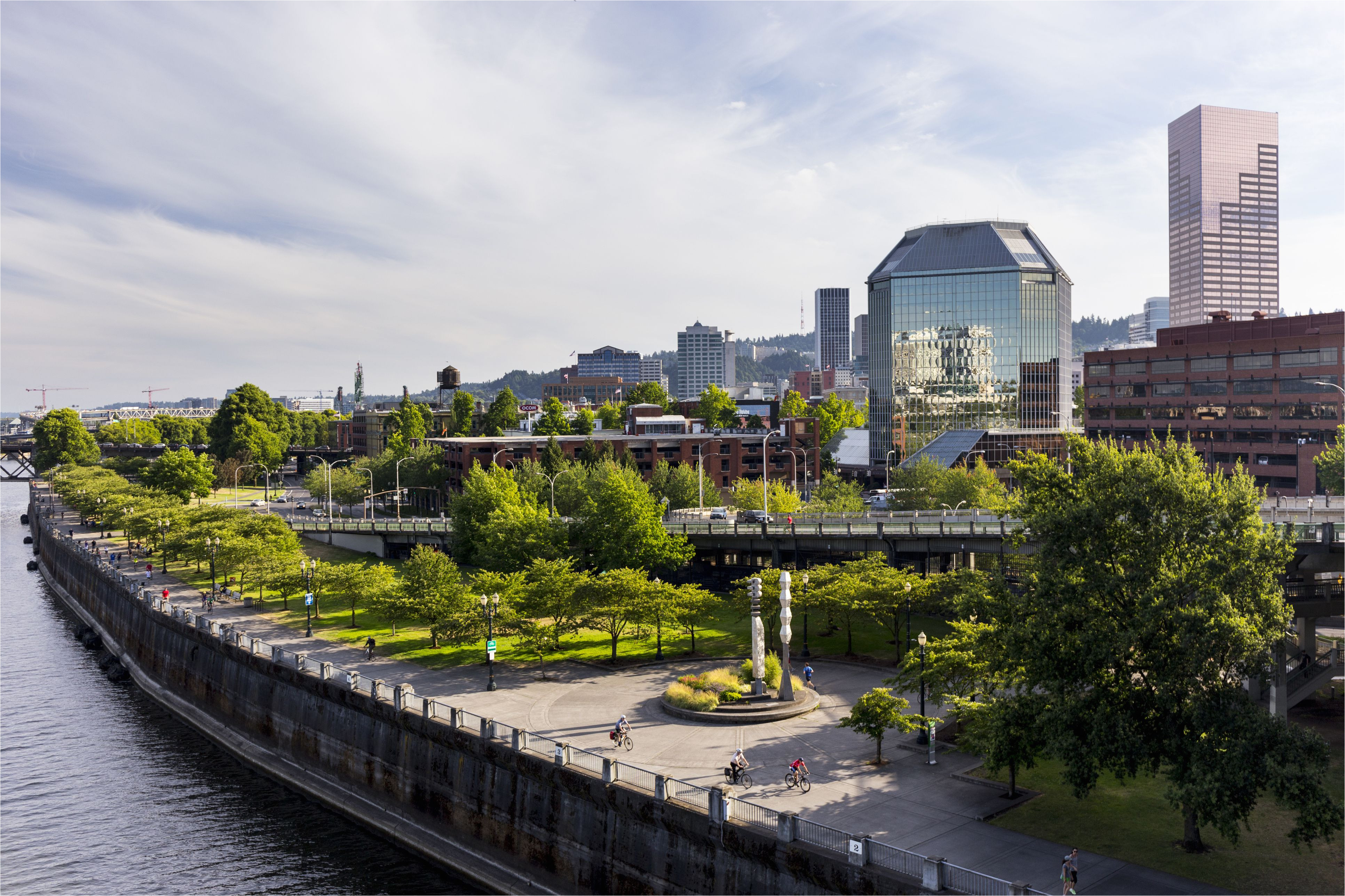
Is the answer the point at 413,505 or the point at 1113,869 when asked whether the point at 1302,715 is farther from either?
the point at 413,505

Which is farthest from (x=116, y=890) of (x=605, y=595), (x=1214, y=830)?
(x=1214, y=830)

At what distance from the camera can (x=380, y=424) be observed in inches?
7869

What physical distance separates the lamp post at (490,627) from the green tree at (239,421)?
4912 inches

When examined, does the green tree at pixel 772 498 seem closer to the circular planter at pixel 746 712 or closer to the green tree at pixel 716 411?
the circular planter at pixel 746 712

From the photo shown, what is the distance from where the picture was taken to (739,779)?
32562 mm

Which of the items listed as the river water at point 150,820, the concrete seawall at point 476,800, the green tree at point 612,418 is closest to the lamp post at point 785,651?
the concrete seawall at point 476,800

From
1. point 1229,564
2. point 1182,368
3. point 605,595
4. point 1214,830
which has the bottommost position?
point 1214,830

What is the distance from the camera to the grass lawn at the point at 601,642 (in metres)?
53.0

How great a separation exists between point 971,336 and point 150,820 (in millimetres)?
133503

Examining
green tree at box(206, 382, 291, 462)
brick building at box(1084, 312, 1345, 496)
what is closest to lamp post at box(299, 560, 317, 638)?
brick building at box(1084, 312, 1345, 496)

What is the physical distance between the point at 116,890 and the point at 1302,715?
4830 centimetres

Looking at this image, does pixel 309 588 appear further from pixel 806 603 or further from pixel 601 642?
pixel 806 603

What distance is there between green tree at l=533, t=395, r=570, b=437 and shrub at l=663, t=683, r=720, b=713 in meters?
94.9

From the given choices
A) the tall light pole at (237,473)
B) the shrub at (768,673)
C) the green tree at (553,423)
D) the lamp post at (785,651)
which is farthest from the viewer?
the tall light pole at (237,473)
